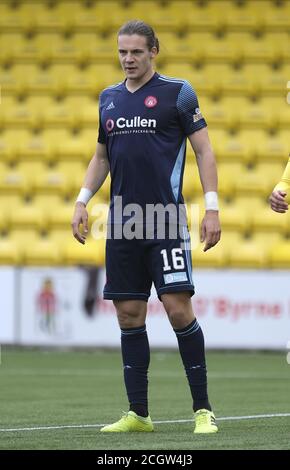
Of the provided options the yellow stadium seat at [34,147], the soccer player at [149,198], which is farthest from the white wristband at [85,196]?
the yellow stadium seat at [34,147]

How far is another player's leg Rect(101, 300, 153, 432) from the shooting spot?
21.5 ft

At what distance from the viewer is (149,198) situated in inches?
254

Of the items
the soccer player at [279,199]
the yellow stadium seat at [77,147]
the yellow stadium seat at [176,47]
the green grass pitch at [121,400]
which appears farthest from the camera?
the yellow stadium seat at [176,47]

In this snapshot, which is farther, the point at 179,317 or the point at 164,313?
the point at 164,313

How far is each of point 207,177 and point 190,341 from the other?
83 cm

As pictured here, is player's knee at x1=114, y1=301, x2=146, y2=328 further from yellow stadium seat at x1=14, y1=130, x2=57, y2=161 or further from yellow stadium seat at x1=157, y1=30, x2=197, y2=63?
yellow stadium seat at x1=157, y1=30, x2=197, y2=63

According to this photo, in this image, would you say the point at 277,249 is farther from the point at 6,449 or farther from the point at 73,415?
the point at 6,449

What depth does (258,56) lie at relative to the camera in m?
17.1

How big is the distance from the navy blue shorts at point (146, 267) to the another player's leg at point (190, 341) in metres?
0.06

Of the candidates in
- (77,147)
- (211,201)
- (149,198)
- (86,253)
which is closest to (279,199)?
(211,201)

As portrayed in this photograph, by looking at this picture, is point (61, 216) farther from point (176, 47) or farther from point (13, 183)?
point (176, 47)

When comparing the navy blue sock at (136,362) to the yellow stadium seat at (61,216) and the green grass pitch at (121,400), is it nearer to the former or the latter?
the green grass pitch at (121,400)

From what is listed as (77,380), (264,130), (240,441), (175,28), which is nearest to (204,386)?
(240,441)

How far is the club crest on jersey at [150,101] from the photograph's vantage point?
6.48 metres
